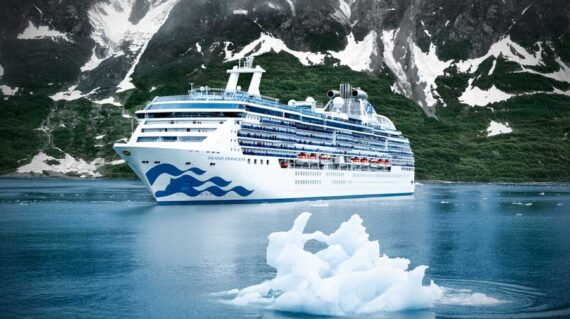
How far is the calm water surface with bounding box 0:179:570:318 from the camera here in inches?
1646

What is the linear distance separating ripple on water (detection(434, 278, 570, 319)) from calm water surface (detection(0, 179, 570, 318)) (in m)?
0.11

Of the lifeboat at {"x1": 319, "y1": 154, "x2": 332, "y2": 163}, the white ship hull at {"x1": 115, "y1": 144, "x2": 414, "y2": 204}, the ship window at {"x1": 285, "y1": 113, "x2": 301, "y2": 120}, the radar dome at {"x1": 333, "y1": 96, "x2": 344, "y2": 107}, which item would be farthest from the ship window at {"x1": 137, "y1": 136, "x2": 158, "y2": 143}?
the radar dome at {"x1": 333, "y1": 96, "x2": 344, "y2": 107}

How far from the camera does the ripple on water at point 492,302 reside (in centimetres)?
Answer: 3962

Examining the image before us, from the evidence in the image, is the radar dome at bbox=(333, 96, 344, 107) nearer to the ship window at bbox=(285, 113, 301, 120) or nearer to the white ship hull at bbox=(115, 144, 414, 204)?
the ship window at bbox=(285, 113, 301, 120)

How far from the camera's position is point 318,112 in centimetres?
13112

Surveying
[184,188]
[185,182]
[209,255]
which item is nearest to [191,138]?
[185,182]

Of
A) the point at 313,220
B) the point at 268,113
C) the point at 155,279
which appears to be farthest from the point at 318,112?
the point at 155,279

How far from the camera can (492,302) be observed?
4231 centimetres

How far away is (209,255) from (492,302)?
24.2 metres

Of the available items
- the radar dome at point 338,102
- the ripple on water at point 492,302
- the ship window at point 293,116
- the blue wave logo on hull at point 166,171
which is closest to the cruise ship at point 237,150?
the ship window at point 293,116

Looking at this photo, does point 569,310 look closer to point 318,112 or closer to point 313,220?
point 313,220

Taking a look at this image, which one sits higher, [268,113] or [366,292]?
[268,113]

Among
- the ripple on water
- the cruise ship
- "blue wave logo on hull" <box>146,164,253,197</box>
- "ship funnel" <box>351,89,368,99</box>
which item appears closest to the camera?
the ripple on water

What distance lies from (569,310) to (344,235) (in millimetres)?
12695
